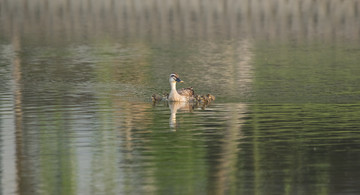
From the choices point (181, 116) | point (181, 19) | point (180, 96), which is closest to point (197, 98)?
point (180, 96)

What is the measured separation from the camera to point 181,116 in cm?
2972

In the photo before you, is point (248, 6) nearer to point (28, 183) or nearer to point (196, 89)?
point (196, 89)

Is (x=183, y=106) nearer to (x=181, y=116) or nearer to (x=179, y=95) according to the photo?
(x=179, y=95)

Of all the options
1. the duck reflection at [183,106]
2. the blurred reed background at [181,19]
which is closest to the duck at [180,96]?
the duck reflection at [183,106]

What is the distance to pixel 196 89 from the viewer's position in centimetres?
3747

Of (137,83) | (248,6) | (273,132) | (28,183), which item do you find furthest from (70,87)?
(248,6)

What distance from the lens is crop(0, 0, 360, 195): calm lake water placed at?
20.0 m

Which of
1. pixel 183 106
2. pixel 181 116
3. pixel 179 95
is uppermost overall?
pixel 179 95

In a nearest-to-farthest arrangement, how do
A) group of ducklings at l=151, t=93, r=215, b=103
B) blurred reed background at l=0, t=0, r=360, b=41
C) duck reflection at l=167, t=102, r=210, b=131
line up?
duck reflection at l=167, t=102, r=210, b=131 → group of ducklings at l=151, t=93, r=215, b=103 → blurred reed background at l=0, t=0, r=360, b=41

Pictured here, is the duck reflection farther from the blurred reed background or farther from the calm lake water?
the blurred reed background

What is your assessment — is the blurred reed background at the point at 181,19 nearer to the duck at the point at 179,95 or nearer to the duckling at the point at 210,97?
the duck at the point at 179,95

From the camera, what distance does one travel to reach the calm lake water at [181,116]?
65.5ft

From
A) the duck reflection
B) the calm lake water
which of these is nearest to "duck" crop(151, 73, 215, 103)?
the duck reflection

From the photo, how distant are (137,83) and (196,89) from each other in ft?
10.3
